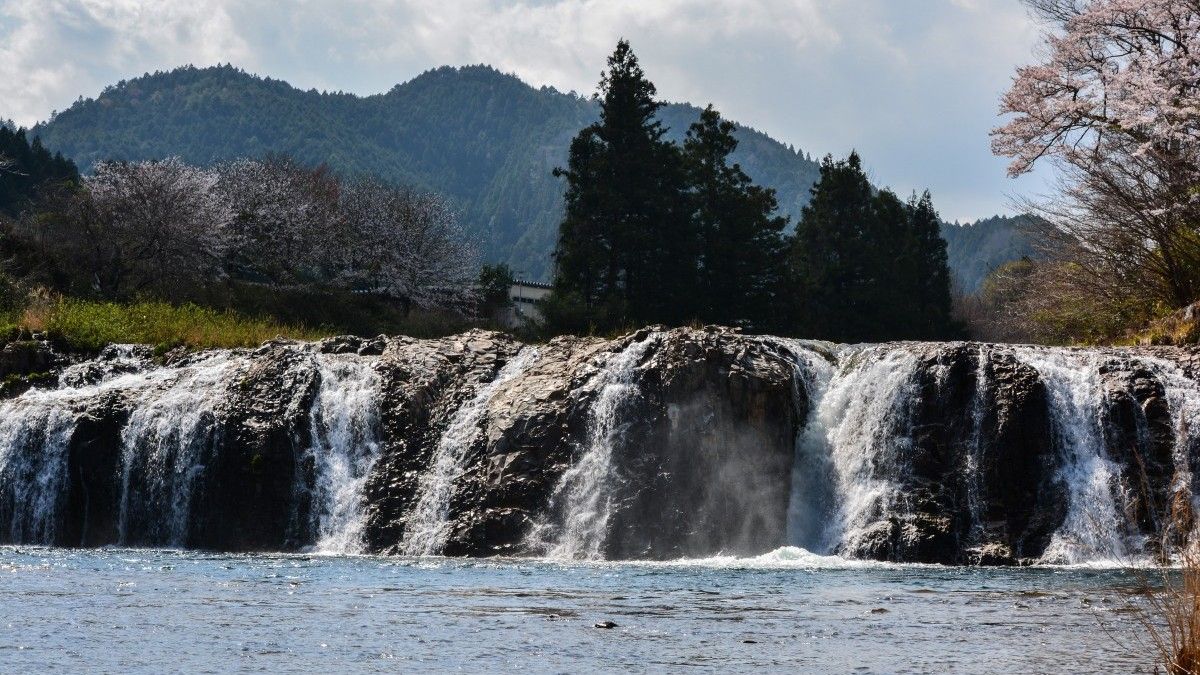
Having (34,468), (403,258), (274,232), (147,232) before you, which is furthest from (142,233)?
(34,468)

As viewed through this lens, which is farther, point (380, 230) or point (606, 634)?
point (380, 230)

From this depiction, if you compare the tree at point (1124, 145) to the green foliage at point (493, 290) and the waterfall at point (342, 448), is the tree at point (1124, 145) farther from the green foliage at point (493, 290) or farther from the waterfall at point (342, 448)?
the green foliage at point (493, 290)

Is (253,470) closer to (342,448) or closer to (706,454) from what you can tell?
(342,448)

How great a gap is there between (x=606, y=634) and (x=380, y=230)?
53.5m

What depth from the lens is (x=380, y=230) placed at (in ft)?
216

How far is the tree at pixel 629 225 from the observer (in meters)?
55.8

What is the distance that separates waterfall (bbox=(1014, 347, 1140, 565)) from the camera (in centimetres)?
2492

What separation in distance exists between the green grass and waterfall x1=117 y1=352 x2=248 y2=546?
18.7 feet

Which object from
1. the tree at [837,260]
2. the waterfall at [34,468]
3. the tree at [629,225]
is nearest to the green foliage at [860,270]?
the tree at [837,260]

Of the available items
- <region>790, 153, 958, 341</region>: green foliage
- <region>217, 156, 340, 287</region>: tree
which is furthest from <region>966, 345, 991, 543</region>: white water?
<region>217, 156, 340, 287</region>: tree

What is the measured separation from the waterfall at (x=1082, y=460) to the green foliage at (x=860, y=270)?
3205cm

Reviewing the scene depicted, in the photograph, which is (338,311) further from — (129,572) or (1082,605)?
(1082,605)

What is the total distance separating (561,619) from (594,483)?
12733 mm

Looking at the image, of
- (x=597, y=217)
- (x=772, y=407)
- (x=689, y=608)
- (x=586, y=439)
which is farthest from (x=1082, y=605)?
(x=597, y=217)
